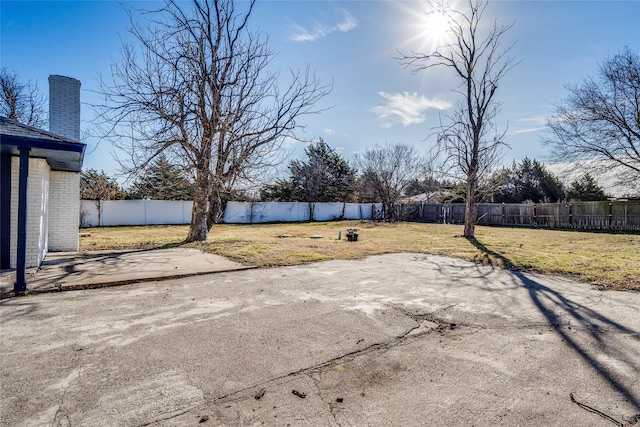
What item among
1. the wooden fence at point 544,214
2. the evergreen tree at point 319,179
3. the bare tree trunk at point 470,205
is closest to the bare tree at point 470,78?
the bare tree trunk at point 470,205

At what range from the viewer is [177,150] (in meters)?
9.70

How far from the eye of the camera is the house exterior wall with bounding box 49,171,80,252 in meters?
8.39

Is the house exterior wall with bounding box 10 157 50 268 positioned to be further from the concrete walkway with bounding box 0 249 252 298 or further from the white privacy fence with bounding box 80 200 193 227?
the white privacy fence with bounding box 80 200 193 227

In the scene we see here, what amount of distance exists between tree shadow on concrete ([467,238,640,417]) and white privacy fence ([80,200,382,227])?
21141 millimetres

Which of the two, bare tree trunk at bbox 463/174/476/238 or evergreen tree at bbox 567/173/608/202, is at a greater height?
evergreen tree at bbox 567/173/608/202

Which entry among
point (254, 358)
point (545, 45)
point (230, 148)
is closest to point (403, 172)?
point (545, 45)

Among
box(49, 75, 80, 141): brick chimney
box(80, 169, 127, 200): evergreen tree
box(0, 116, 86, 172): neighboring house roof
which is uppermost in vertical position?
box(49, 75, 80, 141): brick chimney

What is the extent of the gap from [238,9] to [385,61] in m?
5.70

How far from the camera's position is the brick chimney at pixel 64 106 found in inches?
339

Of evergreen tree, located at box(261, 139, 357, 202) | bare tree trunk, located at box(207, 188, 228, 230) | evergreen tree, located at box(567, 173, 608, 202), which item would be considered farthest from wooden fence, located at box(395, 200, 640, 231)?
bare tree trunk, located at box(207, 188, 228, 230)

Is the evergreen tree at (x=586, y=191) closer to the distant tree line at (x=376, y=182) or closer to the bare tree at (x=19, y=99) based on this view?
the distant tree line at (x=376, y=182)

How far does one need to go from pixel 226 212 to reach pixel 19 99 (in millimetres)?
12925

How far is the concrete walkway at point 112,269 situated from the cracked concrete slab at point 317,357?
16.3 inches

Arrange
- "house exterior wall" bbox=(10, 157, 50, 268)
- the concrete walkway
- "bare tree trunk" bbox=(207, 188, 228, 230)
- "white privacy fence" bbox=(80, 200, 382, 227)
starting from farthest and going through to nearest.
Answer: "white privacy fence" bbox=(80, 200, 382, 227) < "bare tree trunk" bbox=(207, 188, 228, 230) < "house exterior wall" bbox=(10, 157, 50, 268) < the concrete walkway
